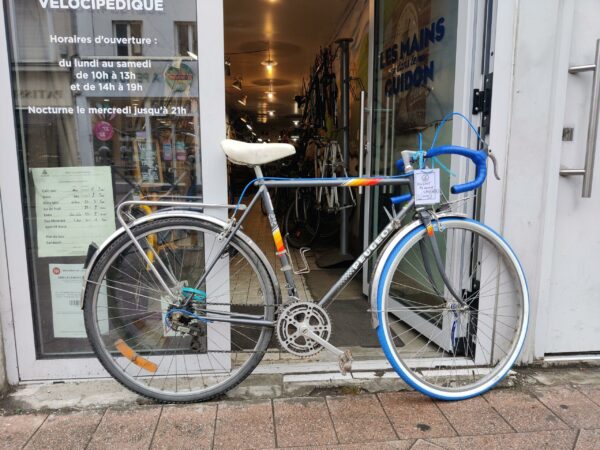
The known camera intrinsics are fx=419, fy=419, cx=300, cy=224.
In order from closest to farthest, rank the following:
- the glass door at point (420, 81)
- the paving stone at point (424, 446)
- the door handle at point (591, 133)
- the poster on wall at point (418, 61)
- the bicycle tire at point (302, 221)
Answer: the paving stone at point (424, 446) < the door handle at point (591, 133) < the glass door at point (420, 81) < the poster on wall at point (418, 61) < the bicycle tire at point (302, 221)

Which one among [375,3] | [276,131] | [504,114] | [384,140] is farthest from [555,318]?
[276,131]

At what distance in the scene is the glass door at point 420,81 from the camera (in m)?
2.40

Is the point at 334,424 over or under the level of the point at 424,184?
under

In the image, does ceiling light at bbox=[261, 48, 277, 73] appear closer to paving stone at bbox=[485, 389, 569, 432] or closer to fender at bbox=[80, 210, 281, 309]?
→ fender at bbox=[80, 210, 281, 309]

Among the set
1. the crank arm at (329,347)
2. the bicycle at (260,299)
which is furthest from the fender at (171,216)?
the crank arm at (329,347)

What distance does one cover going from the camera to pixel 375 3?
11.6 ft

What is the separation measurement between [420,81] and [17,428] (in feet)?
10.2

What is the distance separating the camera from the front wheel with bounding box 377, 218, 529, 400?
6.98 feet

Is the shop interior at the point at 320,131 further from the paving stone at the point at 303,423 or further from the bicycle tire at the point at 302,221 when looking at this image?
the paving stone at the point at 303,423

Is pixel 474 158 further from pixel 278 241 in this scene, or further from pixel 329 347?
pixel 329 347

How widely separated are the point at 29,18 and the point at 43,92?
364 millimetres

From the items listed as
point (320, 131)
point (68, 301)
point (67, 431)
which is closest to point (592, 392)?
point (67, 431)

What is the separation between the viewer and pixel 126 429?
1.95m

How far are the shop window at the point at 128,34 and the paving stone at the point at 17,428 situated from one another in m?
1.86
